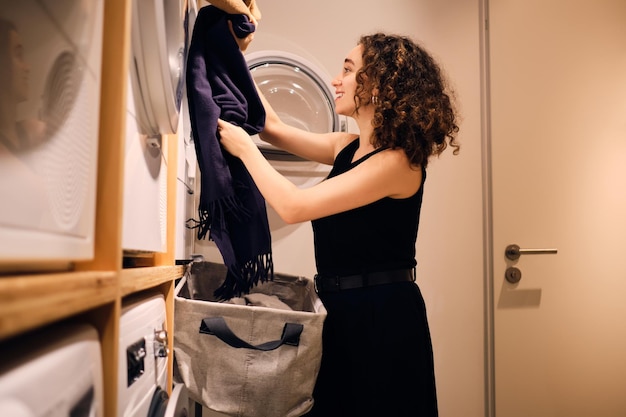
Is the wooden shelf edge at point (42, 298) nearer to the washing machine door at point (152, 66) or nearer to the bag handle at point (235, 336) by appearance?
the washing machine door at point (152, 66)

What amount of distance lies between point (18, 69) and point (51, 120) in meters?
0.05

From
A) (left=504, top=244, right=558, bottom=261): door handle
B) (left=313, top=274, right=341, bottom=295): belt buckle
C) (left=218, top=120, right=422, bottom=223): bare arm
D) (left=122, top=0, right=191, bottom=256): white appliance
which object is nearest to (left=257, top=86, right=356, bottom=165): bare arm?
(left=218, top=120, right=422, bottom=223): bare arm

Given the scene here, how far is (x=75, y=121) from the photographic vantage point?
400 millimetres

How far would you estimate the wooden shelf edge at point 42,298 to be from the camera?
0.78 feet

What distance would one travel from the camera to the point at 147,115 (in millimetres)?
708

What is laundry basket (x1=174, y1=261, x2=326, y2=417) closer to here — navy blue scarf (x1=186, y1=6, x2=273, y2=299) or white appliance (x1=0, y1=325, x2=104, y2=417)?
navy blue scarf (x1=186, y1=6, x2=273, y2=299)

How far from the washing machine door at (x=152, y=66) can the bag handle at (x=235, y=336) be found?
41 cm

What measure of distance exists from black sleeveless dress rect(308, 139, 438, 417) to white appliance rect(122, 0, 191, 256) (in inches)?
21.0

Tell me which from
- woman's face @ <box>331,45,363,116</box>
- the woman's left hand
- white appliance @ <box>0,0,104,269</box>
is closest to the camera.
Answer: white appliance @ <box>0,0,104,269</box>

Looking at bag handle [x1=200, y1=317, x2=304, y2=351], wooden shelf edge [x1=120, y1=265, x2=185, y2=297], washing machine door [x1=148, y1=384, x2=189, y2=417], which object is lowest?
washing machine door [x1=148, y1=384, x2=189, y2=417]

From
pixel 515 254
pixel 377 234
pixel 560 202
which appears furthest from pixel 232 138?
pixel 560 202

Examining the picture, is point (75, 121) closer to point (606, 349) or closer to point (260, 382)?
point (260, 382)

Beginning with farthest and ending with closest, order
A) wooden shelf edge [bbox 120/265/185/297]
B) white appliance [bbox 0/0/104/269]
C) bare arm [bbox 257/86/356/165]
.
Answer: bare arm [bbox 257/86/356/165], wooden shelf edge [bbox 120/265/185/297], white appliance [bbox 0/0/104/269]

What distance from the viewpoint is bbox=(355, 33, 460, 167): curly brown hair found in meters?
1.18
